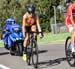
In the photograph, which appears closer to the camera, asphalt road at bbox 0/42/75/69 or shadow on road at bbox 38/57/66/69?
asphalt road at bbox 0/42/75/69

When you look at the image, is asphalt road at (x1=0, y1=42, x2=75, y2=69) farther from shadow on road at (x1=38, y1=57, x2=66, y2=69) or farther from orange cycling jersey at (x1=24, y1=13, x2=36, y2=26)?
orange cycling jersey at (x1=24, y1=13, x2=36, y2=26)

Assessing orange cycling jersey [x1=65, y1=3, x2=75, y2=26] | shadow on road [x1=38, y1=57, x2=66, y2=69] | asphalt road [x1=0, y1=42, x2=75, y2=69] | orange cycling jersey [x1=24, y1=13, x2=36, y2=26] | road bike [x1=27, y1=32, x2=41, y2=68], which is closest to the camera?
orange cycling jersey [x1=65, y1=3, x2=75, y2=26]

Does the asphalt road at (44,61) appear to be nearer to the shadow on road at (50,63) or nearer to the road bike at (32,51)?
the shadow on road at (50,63)

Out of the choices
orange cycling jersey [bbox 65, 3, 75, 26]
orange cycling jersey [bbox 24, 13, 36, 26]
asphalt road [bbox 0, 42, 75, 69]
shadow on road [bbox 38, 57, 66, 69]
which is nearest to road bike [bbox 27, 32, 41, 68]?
asphalt road [bbox 0, 42, 75, 69]

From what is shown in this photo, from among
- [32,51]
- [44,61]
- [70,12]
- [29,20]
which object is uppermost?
[70,12]

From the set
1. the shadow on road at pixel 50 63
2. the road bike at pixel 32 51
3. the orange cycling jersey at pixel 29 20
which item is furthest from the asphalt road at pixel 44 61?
the orange cycling jersey at pixel 29 20

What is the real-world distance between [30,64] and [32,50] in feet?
1.76

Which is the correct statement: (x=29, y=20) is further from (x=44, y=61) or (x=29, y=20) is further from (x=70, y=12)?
(x=70, y=12)

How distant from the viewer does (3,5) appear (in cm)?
3133

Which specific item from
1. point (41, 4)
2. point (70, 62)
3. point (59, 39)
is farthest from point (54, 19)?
point (70, 62)

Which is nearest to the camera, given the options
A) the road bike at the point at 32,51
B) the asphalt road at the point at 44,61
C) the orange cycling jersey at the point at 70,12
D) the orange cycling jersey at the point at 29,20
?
Answer: the orange cycling jersey at the point at 70,12

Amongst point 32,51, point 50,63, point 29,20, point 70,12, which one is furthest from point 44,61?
point 70,12

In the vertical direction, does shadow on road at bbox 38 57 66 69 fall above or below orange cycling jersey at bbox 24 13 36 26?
below

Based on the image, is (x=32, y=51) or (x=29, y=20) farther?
(x=29, y=20)
